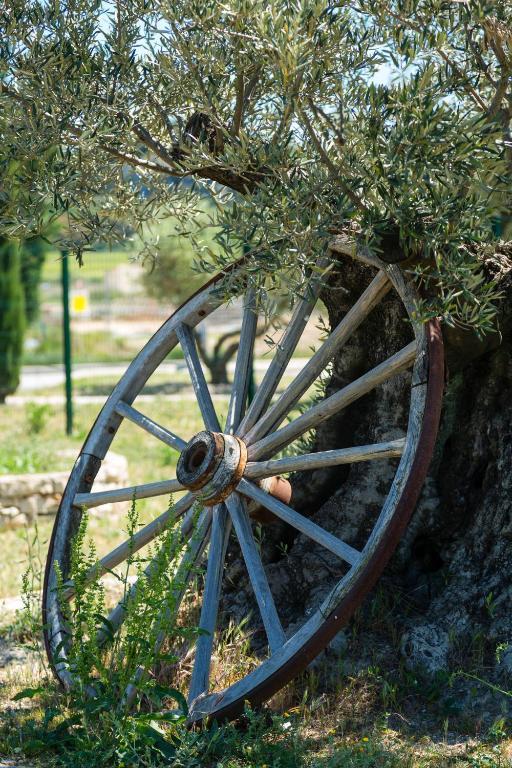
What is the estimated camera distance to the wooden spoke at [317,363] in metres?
3.66

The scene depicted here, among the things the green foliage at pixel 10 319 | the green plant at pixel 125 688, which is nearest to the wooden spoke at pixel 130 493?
the green plant at pixel 125 688

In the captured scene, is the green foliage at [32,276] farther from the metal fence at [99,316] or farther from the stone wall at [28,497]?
the stone wall at [28,497]

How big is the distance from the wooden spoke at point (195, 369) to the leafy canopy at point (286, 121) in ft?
2.04

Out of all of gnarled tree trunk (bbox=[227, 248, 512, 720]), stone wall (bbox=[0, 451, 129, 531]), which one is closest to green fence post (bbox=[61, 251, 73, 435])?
stone wall (bbox=[0, 451, 129, 531])

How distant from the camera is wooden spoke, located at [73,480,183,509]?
12.9ft

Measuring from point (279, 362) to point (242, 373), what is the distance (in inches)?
9.5

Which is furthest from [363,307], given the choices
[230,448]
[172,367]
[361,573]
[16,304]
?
[172,367]

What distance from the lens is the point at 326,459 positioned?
11.5 ft

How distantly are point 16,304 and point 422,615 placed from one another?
10876 mm

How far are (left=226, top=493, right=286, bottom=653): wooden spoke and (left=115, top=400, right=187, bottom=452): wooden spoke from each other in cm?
48

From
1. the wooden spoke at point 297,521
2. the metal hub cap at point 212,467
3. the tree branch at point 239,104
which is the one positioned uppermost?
the tree branch at point 239,104

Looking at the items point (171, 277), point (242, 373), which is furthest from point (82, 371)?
point (242, 373)

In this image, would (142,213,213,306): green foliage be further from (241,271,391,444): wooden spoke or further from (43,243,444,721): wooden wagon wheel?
(241,271,391,444): wooden spoke

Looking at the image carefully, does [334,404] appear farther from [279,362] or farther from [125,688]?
[125,688]
